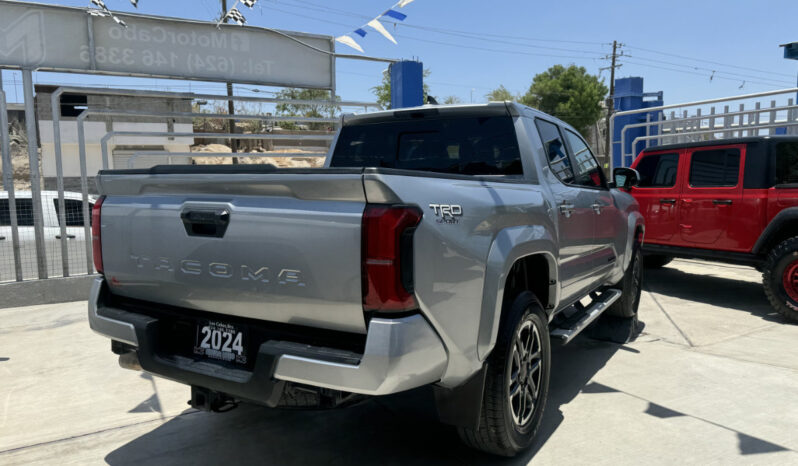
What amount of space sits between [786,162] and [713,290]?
6.84ft

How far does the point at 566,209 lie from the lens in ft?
12.0

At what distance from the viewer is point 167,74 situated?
796cm

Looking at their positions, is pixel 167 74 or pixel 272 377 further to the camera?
pixel 167 74

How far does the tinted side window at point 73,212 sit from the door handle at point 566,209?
6.47 meters

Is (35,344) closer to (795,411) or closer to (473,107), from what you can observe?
(473,107)

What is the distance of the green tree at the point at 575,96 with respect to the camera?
189 feet

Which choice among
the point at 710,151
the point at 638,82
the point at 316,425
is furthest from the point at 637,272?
the point at 638,82

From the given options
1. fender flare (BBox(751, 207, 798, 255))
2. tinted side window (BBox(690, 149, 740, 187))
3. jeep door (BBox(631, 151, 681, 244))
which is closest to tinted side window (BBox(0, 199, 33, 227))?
jeep door (BBox(631, 151, 681, 244))

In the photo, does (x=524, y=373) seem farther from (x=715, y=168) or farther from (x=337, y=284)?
(x=715, y=168)

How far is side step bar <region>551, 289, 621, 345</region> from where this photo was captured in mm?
3643

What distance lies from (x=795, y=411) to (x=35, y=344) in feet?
20.0

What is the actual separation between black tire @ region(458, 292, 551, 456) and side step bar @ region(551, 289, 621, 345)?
1.59ft

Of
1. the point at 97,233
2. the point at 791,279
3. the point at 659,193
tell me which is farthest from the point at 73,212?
the point at 791,279

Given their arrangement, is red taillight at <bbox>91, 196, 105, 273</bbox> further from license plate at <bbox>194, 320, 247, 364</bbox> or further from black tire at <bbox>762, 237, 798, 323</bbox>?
black tire at <bbox>762, 237, 798, 323</bbox>
